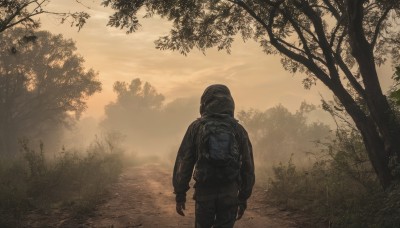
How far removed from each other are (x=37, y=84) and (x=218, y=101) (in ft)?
101

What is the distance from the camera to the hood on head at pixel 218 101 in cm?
416

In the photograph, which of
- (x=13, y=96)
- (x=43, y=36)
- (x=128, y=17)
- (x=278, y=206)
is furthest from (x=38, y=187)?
(x=43, y=36)

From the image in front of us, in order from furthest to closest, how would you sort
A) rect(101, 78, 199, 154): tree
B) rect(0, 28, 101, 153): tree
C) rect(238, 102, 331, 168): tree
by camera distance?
1. rect(101, 78, 199, 154): tree
2. rect(238, 102, 331, 168): tree
3. rect(0, 28, 101, 153): tree

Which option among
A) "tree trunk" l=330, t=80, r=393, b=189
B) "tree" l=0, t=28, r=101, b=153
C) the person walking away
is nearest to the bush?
"tree trunk" l=330, t=80, r=393, b=189

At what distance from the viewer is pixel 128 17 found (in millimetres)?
9719

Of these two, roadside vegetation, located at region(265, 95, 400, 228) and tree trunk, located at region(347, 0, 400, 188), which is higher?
tree trunk, located at region(347, 0, 400, 188)

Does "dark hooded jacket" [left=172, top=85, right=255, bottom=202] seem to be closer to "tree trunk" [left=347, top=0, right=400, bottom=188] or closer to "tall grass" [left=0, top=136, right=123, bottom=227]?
"tall grass" [left=0, top=136, right=123, bottom=227]

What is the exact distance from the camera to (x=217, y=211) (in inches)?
155

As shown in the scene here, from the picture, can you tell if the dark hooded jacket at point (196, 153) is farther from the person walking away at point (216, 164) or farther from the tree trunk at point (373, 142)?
the tree trunk at point (373, 142)

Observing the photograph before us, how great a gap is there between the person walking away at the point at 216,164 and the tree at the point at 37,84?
28680 millimetres

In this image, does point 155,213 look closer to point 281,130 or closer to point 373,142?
point 373,142

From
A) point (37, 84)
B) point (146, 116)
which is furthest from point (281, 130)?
point (146, 116)

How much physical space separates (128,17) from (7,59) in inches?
917

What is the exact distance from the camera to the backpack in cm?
379
